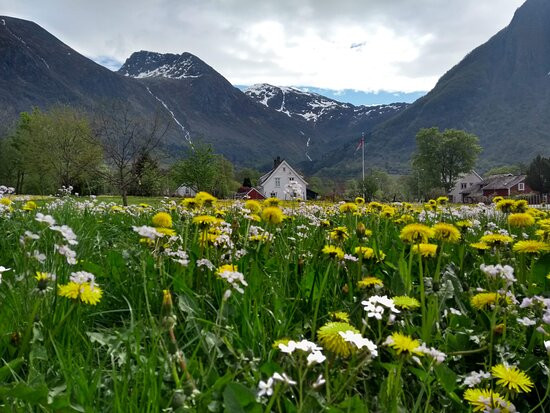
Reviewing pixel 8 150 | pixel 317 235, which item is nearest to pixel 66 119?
pixel 8 150

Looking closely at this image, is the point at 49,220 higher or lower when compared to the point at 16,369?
higher

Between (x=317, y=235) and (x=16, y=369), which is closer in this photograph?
(x=16, y=369)

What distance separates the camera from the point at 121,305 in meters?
2.03

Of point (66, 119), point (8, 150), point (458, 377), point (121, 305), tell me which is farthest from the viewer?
point (8, 150)

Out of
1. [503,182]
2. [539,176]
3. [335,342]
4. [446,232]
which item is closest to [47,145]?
[446,232]

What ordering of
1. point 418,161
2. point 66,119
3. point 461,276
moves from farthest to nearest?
point 418,161 < point 66,119 < point 461,276

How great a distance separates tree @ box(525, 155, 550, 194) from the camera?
73.6 meters

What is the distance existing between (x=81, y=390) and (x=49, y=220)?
593 mm

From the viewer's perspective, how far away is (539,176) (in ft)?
245

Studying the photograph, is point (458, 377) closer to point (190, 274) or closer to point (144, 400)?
point (144, 400)

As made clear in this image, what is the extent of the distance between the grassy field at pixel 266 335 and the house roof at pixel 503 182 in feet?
286

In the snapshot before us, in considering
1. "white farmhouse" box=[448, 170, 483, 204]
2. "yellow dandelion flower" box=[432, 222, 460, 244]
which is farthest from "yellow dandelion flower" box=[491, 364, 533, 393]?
"white farmhouse" box=[448, 170, 483, 204]

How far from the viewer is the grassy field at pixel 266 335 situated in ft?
3.40

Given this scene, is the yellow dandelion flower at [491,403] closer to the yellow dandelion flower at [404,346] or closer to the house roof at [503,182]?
the yellow dandelion flower at [404,346]
